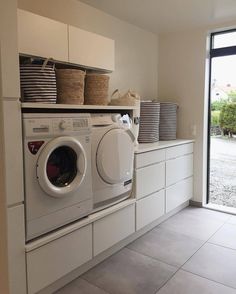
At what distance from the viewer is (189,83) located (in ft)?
12.8

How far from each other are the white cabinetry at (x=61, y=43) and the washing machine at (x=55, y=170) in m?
0.64

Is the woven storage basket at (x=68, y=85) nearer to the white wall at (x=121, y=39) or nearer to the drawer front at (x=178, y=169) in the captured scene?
the white wall at (x=121, y=39)

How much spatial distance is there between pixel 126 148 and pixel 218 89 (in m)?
1.98

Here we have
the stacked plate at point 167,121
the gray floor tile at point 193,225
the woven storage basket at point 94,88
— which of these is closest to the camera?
the woven storage basket at point 94,88

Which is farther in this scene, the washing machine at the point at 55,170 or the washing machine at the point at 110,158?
the washing machine at the point at 110,158

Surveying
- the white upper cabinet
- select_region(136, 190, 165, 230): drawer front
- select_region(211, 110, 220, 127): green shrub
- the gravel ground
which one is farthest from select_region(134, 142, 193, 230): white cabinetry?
the white upper cabinet

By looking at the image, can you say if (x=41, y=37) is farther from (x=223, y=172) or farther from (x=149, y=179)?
(x=223, y=172)

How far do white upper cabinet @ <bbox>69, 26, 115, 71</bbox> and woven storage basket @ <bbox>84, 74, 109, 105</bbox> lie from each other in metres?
0.23

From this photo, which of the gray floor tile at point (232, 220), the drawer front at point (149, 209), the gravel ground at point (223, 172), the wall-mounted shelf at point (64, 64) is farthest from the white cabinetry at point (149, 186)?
the gravel ground at point (223, 172)

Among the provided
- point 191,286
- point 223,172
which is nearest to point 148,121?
point 223,172

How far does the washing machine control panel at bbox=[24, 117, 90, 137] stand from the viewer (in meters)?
1.80

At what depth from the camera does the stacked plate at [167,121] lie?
375cm

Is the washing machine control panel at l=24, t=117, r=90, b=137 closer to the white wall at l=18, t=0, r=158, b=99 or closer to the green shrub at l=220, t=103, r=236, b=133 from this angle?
the white wall at l=18, t=0, r=158, b=99

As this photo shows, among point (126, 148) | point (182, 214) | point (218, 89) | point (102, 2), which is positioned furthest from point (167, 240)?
point (102, 2)
